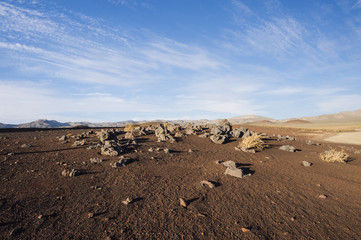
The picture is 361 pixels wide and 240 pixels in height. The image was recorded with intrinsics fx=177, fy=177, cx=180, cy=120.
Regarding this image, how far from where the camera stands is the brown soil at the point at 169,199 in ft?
10.2

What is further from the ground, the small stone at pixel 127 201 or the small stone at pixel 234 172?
the small stone at pixel 234 172

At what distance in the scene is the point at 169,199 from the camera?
401 centimetres

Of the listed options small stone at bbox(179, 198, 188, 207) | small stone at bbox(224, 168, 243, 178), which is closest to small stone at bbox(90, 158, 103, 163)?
small stone at bbox(179, 198, 188, 207)

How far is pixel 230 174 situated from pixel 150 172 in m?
2.48

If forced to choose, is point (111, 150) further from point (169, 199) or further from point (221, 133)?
point (221, 133)

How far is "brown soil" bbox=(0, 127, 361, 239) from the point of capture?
309cm

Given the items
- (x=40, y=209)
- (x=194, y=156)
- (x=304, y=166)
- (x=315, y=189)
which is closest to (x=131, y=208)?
(x=40, y=209)

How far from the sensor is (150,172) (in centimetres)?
543

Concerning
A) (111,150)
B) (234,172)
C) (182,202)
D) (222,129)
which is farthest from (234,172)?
(222,129)

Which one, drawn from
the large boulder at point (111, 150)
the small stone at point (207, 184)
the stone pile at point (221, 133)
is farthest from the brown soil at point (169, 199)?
the stone pile at point (221, 133)

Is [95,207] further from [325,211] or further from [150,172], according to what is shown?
[325,211]

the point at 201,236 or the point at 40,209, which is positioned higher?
the point at 40,209

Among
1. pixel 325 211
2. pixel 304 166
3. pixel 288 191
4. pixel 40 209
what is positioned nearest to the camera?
pixel 40 209

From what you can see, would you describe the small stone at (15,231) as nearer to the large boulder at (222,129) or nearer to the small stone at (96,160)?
→ the small stone at (96,160)
